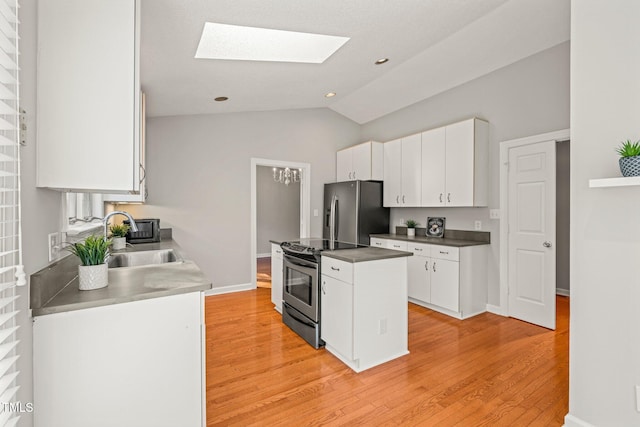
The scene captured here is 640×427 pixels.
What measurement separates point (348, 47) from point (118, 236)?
2.89 m

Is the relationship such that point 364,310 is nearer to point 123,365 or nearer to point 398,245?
point 123,365

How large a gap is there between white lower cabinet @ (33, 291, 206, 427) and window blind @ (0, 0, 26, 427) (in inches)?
6.6

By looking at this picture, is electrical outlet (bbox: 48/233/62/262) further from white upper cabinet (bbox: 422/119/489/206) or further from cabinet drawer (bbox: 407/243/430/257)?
white upper cabinet (bbox: 422/119/489/206)

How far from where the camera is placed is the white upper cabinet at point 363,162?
16.0 ft

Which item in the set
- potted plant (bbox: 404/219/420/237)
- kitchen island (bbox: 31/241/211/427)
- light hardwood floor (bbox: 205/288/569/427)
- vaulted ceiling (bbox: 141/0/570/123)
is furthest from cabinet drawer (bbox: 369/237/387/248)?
kitchen island (bbox: 31/241/211/427)

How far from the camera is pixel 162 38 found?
7.23ft

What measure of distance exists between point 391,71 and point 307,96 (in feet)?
3.89

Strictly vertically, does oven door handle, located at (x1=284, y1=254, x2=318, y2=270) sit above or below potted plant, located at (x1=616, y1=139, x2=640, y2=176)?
below

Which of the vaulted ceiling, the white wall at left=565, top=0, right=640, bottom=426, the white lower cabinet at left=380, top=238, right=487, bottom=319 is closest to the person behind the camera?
the white wall at left=565, top=0, right=640, bottom=426

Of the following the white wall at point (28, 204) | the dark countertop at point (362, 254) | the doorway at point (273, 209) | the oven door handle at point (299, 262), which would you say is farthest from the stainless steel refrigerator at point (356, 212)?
the white wall at point (28, 204)

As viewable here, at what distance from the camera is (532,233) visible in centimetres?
339

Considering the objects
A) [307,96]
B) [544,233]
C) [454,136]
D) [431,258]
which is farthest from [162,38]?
[544,233]

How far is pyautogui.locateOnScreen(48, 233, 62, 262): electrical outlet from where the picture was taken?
1.37 metres

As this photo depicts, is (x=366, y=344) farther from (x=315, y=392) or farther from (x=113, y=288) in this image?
(x=113, y=288)
